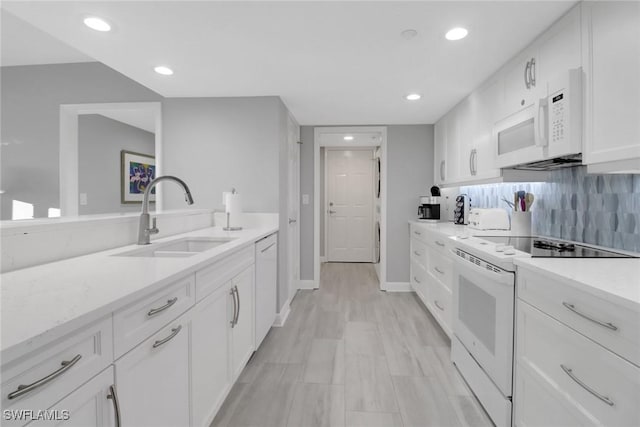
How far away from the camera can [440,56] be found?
2.11 m

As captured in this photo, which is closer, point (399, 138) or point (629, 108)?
point (629, 108)

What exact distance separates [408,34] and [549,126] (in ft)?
3.11

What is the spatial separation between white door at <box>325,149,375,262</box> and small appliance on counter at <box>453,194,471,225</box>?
2.52m

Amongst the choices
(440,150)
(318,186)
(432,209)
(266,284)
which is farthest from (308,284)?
(440,150)

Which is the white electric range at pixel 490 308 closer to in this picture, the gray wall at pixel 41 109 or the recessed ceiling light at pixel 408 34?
the recessed ceiling light at pixel 408 34

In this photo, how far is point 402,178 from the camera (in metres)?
4.07

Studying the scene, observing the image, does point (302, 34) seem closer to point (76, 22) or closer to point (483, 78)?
point (76, 22)

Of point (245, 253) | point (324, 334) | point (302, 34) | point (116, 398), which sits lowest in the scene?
point (324, 334)

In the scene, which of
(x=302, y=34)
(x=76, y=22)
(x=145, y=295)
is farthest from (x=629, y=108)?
(x=76, y=22)

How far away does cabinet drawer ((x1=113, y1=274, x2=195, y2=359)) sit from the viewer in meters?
0.88

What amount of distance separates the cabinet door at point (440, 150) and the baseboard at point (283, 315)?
2.33 m

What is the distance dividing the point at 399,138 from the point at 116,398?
389cm

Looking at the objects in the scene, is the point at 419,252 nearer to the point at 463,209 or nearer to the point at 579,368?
the point at 463,209

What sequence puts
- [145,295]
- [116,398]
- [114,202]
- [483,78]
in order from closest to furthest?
[116,398]
[145,295]
[483,78]
[114,202]
